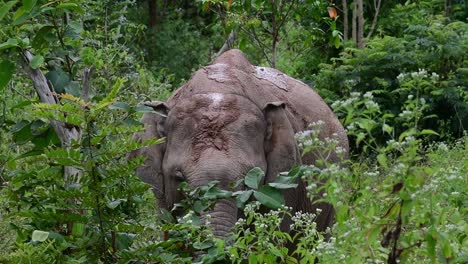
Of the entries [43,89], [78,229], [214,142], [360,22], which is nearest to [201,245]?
[78,229]

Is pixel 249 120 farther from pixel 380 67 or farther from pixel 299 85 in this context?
pixel 380 67

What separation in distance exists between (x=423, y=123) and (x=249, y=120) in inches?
263

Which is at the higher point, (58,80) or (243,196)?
(58,80)

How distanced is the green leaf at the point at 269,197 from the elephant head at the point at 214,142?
265cm

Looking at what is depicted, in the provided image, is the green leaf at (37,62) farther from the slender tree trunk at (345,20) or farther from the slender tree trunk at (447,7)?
the slender tree trunk at (447,7)

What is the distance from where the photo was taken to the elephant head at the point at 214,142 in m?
7.70

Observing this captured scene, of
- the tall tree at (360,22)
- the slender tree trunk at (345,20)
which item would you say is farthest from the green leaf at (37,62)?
the slender tree trunk at (345,20)

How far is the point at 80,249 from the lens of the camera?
5043 millimetres

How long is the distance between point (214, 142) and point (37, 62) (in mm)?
2429

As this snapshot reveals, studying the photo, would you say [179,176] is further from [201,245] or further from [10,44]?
[201,245]

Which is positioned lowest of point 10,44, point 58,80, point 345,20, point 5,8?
point 345,20

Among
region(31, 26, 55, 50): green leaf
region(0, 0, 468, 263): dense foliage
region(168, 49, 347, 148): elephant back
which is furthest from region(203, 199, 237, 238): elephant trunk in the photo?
region(31, 26, 55, 50): green leaf

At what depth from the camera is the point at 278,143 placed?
8.10 m

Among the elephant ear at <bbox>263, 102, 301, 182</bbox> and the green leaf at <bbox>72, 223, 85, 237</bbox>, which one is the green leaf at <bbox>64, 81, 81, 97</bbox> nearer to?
the green leaf at <bbox>72, 223, 85, 237</bbox>
